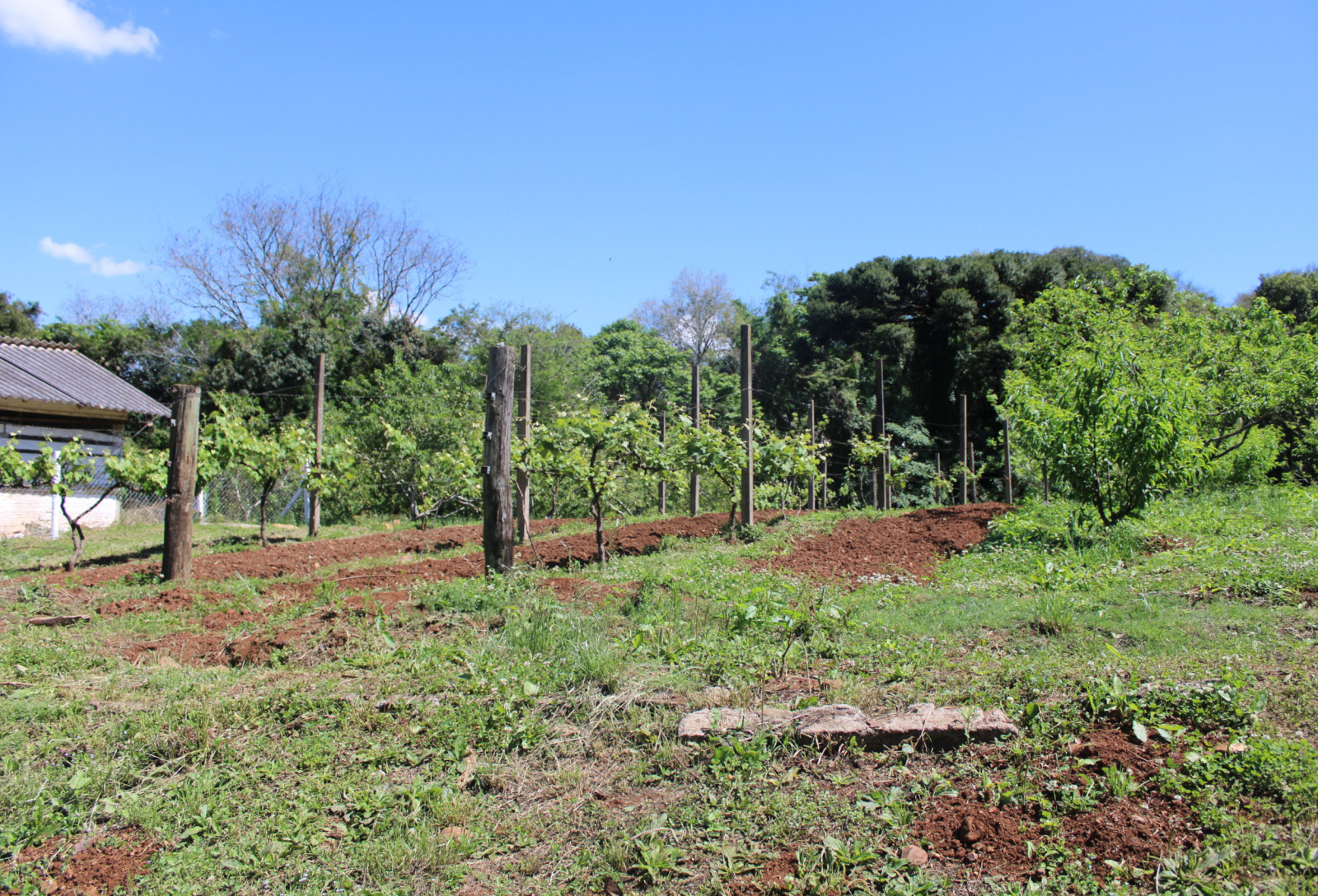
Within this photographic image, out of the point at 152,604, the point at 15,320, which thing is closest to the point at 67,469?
the point at 152,604

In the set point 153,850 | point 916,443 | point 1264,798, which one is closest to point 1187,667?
point 1264,798

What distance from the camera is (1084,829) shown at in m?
2.73

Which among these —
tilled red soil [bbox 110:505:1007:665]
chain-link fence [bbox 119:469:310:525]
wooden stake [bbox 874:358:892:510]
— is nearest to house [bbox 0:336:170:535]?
chain-link fence [bbox 119:469:310:525]

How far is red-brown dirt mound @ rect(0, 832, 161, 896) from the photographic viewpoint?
9.91 feet

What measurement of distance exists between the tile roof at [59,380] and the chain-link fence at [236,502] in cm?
212

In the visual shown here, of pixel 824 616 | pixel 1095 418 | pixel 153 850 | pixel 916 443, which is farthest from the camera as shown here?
pixel 916 443

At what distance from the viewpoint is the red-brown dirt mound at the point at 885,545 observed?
25.4 ft

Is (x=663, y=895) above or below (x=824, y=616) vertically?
below

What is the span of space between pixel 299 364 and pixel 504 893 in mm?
25862

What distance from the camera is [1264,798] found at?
8.87ft

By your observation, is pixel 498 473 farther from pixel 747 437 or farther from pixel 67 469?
pixel 67 469

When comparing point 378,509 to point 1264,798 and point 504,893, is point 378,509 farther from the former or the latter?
point 1264,798

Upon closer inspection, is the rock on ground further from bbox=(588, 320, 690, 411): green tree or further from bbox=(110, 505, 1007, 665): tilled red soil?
bbox=(588, 320, 690, 411): green tree

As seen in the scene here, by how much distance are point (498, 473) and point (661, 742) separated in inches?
153
